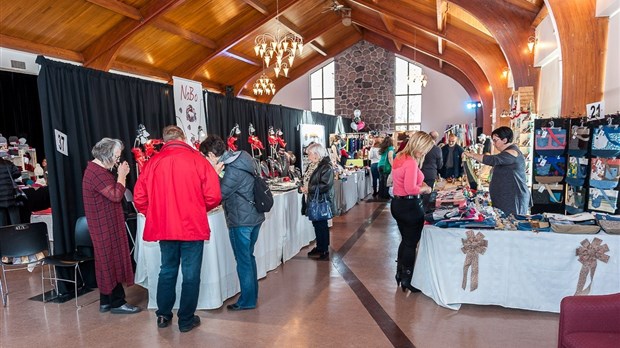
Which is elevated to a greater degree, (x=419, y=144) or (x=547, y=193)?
(x=419, y=144)

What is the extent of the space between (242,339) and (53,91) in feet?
8.19

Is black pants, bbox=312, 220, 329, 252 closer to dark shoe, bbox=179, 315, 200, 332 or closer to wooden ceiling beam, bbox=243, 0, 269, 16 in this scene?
dark shoe, bbox=179, 315, 200, 332

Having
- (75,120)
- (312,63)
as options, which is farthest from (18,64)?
(312,63)

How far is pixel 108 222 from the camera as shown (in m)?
3.04

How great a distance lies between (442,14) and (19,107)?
29.7 ft

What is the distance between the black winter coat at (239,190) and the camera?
9.59ft

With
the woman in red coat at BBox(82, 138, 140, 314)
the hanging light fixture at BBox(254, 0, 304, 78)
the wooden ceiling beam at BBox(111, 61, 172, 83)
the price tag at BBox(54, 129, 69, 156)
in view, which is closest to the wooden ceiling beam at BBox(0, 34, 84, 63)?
the wooden ceiling beam at BBox(111, 61, 172, 83)

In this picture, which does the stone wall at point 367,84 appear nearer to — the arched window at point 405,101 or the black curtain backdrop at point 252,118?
the arched window at point 405,101

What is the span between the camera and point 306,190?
429 centimetres

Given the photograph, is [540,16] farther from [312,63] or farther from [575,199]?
[312,63]

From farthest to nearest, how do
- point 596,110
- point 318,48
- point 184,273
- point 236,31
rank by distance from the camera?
point 318,48 → point 236,31 → point 596,110 → point 184,273

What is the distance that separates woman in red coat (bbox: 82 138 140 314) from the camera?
9.66ft

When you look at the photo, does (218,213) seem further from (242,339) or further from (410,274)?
(410,274)

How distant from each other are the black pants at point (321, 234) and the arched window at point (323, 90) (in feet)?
39.0
